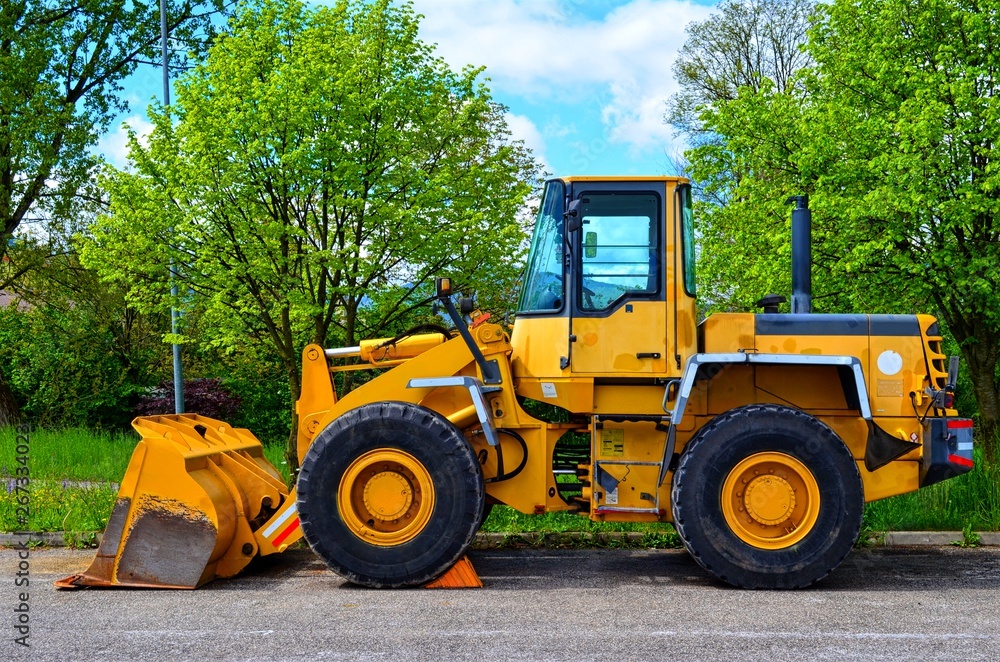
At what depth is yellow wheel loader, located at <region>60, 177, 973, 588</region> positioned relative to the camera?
690 centimetres

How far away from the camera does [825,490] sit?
22.6 feet

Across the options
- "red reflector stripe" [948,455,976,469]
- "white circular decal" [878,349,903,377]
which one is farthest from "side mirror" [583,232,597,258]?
"red reflector stripe" [948,455,976,469]

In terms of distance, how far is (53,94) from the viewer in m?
19.0

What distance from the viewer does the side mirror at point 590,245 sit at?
7.29m

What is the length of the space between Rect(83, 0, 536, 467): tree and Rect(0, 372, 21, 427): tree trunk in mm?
8019

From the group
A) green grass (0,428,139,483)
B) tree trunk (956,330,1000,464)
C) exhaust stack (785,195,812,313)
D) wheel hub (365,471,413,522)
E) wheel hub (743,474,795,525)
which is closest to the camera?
wheel hub (743,474,795,525)

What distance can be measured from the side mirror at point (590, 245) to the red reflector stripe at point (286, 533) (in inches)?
117

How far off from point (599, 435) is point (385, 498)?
66.9 inches

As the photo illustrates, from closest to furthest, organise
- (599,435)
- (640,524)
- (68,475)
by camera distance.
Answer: (599,435) < (640,524) < (68,475)

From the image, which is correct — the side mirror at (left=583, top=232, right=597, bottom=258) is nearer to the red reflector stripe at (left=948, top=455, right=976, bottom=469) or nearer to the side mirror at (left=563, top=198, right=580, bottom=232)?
the side mirror at (left=563, top=198, right=580, bottom=232)

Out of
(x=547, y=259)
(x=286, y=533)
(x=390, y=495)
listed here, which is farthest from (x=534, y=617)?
(x=547, y=259)

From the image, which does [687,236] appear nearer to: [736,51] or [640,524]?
[640,524]

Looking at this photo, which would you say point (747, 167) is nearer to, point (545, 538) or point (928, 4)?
point (928, 4)

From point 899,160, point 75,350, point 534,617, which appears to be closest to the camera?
point 534,617
